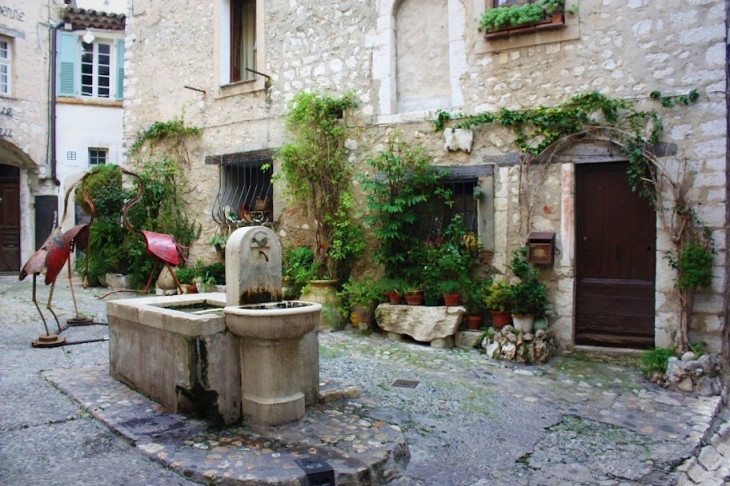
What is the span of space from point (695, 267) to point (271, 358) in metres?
4.00

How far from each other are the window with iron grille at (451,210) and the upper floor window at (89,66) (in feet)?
33.0

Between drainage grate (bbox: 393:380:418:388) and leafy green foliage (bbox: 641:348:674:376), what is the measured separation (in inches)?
86.6

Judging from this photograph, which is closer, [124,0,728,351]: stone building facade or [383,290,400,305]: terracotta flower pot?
[124,0,728,351]: stone building facade

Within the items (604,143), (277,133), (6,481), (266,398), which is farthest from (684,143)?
(6,481)

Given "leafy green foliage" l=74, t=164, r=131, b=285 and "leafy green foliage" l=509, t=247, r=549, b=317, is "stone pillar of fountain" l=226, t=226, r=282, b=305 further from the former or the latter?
"leafy green foliage" l=74, t=164, r=131, b=285

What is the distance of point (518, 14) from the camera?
6383 millimetres

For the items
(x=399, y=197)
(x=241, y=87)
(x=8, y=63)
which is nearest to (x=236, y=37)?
(x=241, y=87)

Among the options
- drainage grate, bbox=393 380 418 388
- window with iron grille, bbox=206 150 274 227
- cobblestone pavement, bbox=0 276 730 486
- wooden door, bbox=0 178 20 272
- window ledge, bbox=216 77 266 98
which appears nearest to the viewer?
cobblestone pavement, bbox=0 276 730 486

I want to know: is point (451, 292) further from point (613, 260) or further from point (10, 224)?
point (10, 224)

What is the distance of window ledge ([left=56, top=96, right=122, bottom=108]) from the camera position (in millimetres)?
13750

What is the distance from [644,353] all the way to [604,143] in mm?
2150

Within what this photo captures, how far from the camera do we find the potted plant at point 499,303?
625cm

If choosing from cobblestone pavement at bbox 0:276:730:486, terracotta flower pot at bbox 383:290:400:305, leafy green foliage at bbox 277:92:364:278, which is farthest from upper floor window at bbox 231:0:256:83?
cobblestone pavement at bbox 0:276:730:486

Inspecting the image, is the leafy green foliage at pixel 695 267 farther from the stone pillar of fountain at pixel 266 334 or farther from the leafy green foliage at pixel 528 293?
the stone pillar of fountain at pixel 266 334
